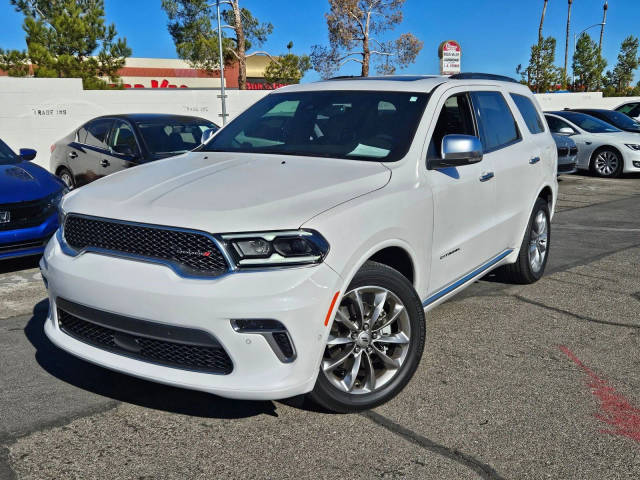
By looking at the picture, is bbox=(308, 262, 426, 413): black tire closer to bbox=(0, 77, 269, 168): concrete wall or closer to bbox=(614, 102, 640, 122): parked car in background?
bbox=(0, 77, 269, 168): concrete wall

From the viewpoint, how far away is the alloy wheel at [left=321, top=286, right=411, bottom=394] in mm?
3264

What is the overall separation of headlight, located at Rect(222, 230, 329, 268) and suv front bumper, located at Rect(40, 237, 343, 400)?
0.05 m

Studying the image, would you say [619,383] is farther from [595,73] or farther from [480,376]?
[595,73]

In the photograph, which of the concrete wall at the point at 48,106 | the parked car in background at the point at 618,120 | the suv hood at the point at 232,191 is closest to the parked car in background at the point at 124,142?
the suv hood at the point at 232,191

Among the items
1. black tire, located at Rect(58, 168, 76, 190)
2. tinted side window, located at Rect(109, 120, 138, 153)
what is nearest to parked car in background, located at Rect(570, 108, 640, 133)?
tinted side window, located at Rect(109, 120, 138, 153)

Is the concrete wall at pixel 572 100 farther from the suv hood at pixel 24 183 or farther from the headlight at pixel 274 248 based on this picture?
the headlight at pixel 274 248

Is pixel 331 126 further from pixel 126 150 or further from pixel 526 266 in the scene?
pixel 126 150

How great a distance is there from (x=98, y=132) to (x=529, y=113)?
6.30 m

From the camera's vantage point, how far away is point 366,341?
3.38 m

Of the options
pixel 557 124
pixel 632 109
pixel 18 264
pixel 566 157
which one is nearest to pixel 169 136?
pixel 18 264

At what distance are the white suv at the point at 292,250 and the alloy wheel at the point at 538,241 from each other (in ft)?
4.12

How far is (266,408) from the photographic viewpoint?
137 inches

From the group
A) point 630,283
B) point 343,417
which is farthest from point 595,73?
point 343,417

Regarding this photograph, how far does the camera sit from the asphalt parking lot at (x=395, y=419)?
2.93m
